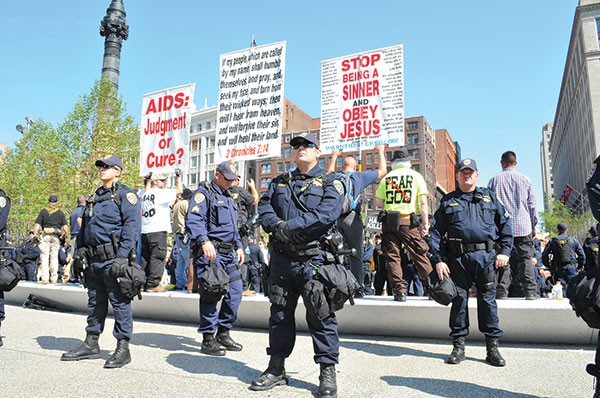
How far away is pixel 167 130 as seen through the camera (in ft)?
31.2

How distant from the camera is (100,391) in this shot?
3.54 metres

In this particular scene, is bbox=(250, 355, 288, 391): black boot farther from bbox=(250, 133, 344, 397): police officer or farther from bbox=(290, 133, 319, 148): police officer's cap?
bbox=(290, 133, 319, 148): police officer's cap

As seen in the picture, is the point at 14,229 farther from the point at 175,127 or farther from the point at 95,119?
the point at 175,127

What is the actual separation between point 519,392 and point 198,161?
3372 inches

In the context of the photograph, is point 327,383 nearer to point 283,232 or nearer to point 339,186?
point 283,232

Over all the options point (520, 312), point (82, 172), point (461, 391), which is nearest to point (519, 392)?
point (461, 391)

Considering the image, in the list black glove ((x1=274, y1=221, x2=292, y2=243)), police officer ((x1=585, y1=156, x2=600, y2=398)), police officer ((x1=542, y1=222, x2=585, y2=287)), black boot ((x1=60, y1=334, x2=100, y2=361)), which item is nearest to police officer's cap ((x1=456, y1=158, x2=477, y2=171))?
police officer ((x1=585, y1=156, x2=600, y2=398))

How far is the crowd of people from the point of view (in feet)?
11.7

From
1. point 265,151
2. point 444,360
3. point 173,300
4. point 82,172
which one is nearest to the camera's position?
point 444,360

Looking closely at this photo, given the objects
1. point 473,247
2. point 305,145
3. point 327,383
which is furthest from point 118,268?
point 473,247

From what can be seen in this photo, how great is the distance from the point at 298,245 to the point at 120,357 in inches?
89.0

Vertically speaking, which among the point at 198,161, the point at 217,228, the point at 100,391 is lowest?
the point at 100,391

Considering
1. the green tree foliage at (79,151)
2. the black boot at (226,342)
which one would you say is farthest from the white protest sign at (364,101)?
the green tree foliage at (79,151)

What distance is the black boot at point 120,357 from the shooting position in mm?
4336
